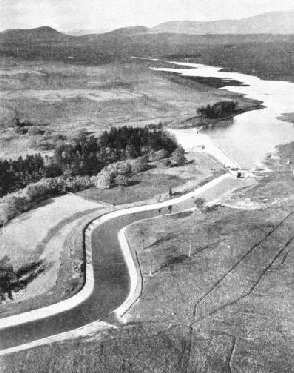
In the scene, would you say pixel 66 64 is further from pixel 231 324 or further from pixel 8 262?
pixel 231 324

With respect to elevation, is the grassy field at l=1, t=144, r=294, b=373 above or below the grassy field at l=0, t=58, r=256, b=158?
below

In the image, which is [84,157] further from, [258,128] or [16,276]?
[258,128]

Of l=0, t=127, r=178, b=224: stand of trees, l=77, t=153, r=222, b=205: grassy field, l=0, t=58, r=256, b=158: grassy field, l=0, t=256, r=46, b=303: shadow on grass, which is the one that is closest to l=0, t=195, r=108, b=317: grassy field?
l=0, t=256, r=46, b=303: shadow on grass

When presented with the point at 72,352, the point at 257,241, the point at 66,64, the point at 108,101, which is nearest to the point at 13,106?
the point at 108,101

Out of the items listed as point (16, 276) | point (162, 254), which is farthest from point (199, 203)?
point (16, 276)

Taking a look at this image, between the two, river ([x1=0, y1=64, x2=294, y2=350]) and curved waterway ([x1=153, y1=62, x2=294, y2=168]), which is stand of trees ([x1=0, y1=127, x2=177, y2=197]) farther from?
river ([x1=0, y1=64, x2=294, y2=350])

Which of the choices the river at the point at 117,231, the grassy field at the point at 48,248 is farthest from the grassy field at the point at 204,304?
the grassy field at the point at 48,248

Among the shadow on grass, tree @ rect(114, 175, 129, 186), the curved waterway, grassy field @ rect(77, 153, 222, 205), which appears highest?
the curved waterway
